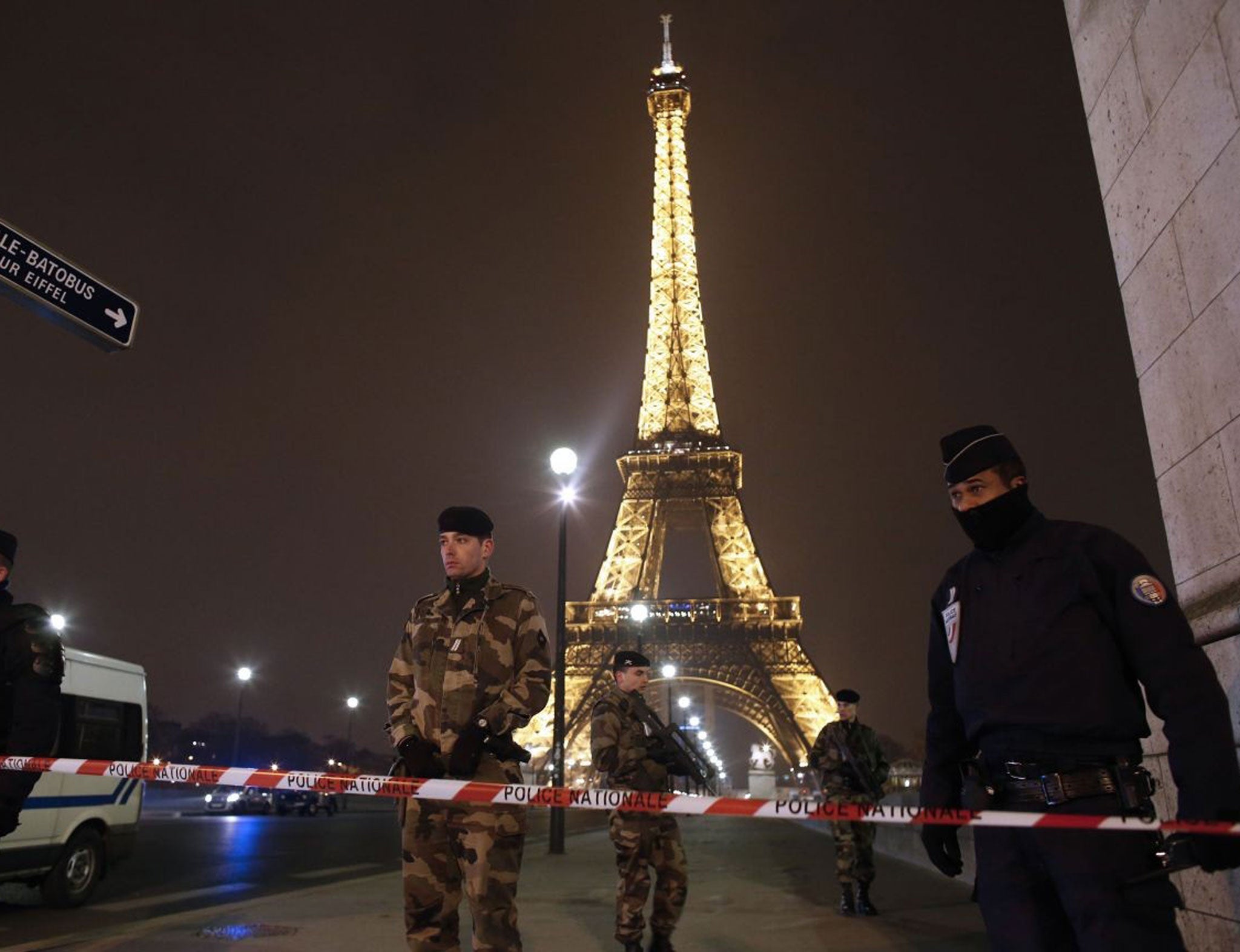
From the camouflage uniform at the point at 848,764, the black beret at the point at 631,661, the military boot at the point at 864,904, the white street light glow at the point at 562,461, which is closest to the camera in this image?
the black beret at the point at 631,661

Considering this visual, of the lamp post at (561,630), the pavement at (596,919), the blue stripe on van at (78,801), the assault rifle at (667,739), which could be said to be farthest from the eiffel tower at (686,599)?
the assault rifle at (667,739)

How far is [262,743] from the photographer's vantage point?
375ft

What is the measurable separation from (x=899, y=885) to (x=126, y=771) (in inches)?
358

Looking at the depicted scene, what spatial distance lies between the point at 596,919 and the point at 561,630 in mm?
8876

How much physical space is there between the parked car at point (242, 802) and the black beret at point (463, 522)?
1358 inches

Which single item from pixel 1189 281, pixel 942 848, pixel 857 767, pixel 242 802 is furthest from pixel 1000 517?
pixel 242 802

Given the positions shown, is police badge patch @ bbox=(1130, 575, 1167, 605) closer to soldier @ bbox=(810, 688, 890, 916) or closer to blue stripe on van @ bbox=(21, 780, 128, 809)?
soldier @ bbox=(810, 688, 890, 916)

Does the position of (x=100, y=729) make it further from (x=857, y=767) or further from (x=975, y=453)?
(x=975, y=453)

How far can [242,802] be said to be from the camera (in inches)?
1407

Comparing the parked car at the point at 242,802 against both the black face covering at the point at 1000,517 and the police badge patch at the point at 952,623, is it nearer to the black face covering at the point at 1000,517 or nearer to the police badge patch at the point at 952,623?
the police badge patch at the point at 952,623

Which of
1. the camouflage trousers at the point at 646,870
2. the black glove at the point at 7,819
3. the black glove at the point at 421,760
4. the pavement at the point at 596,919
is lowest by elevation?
the pavement at the point at 596,919

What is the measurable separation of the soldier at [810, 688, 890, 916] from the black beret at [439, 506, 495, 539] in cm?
554

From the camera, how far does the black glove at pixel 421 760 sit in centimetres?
398

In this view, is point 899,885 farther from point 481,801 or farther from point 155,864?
point 155,864
